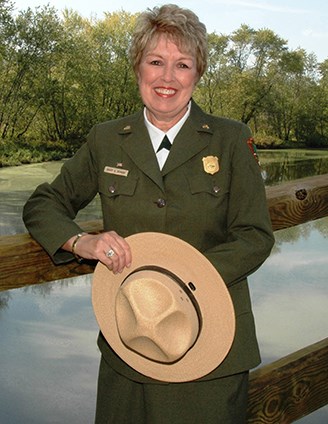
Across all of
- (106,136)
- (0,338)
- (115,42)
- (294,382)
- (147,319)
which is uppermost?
→ (115,42)

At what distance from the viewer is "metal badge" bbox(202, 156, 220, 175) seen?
1540mm

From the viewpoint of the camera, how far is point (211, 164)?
155cm

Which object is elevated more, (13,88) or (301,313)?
(13,88)

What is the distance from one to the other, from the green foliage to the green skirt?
28900 millimetres

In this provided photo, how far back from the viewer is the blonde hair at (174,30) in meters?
1.49

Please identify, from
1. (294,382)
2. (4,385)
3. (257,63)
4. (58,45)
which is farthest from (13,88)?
(294,382)

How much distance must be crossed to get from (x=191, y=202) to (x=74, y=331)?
26.4 ft

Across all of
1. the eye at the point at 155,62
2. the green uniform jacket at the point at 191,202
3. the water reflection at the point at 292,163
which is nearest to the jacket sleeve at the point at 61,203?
the green uniform jacket at the point at 191,202

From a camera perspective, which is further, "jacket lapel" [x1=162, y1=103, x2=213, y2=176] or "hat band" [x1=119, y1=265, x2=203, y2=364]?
"jacket lapel" [x1=162, y1=103, x2=213, y2=176]

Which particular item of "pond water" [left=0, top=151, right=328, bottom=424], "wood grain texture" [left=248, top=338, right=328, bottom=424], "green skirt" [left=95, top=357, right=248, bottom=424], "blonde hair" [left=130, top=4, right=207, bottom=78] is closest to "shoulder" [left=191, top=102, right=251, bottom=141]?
"blonde hair" [left=130, top=4, right=207, bottom=78]

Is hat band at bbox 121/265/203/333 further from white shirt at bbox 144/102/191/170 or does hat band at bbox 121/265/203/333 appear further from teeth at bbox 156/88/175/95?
teeth at bbox 156/88/175/95

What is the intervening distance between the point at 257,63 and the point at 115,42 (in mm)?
8624

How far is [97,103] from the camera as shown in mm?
35594

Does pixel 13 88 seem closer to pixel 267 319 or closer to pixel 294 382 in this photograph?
pixel 267 319
